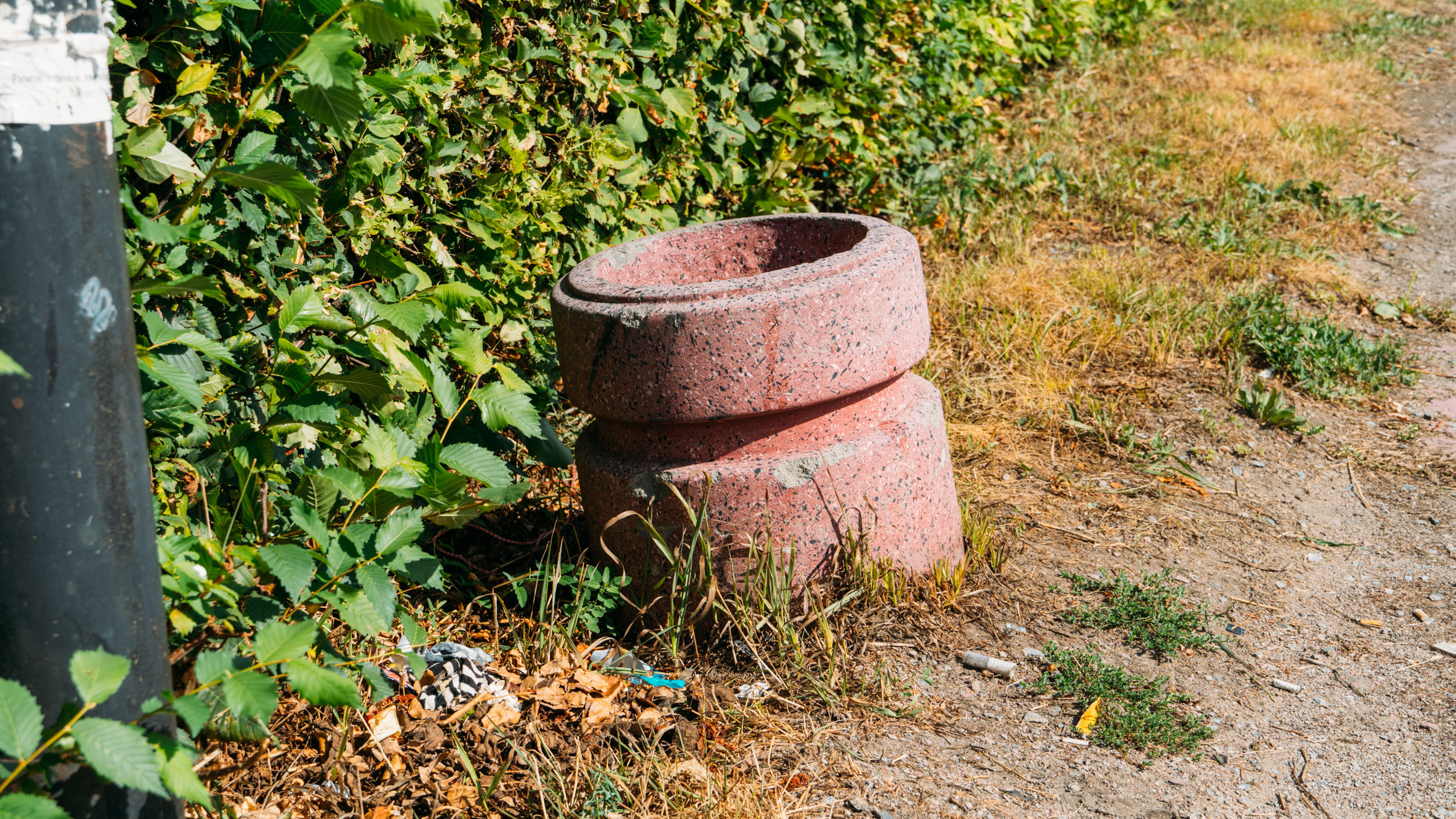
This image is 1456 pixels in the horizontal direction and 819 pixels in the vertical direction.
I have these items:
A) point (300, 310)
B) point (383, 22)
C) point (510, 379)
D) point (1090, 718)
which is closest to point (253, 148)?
point (300, 310)

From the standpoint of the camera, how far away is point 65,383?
3.88 feet

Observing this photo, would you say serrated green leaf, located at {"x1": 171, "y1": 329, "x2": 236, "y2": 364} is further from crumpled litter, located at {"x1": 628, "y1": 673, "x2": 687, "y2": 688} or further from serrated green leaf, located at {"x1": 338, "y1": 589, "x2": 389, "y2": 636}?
crumpled litter, located at {"x1": 628, "y1": 673, "x2": 687, "y2": 688}

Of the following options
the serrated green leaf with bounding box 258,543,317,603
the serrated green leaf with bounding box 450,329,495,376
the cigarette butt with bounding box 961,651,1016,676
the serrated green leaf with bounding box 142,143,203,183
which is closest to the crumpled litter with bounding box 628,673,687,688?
the cigarette butt with bounding box 961,651,1016,676

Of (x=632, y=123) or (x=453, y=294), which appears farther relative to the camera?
(x=632, y=123)

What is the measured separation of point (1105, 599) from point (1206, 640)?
26 cm

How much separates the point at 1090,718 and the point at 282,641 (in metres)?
1.64

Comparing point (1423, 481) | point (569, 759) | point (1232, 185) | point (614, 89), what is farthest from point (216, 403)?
point (1232, 185)

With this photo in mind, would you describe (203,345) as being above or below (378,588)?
above

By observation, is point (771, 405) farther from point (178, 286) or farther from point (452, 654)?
point (178, 286)

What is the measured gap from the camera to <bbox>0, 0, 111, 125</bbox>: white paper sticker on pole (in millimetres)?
1128

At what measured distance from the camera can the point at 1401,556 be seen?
2.93 meters

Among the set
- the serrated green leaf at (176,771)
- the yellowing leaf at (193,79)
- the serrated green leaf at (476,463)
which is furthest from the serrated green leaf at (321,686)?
the yellowing leaf at (193,79)

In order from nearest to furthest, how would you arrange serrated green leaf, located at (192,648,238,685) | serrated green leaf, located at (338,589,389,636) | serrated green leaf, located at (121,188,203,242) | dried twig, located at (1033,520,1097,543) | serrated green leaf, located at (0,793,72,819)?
serrated green leaf, located at (0,793,72,819), serrated green leaf, located at (192,648,238,685), serrated green leaf, located at (121,188,203,242), serrated green leaf, located at (338,589,389,636), dried twig, located at (1033,520,1097,543)

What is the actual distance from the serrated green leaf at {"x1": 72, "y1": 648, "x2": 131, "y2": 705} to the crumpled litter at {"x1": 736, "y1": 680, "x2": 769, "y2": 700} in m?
1.35
